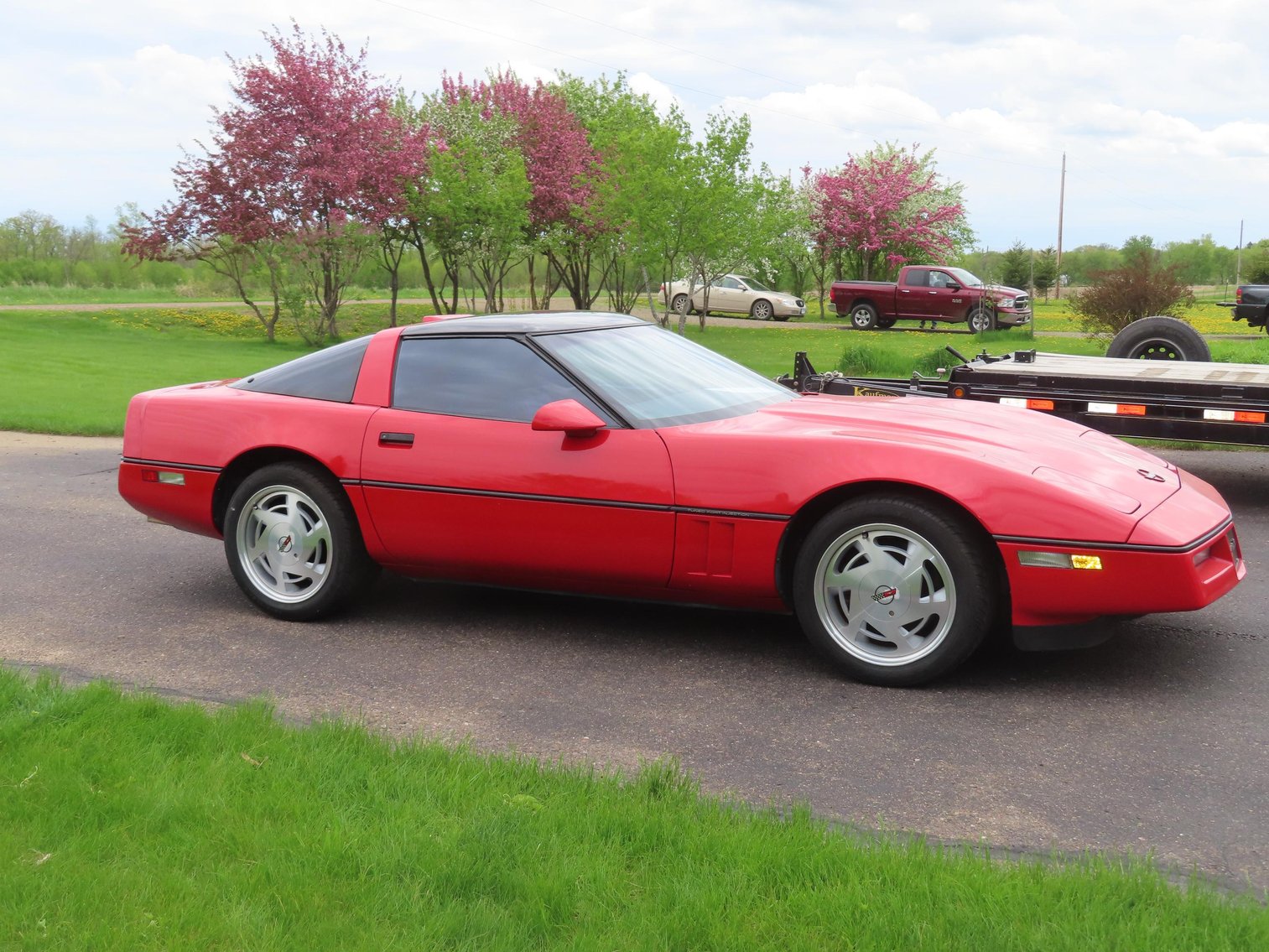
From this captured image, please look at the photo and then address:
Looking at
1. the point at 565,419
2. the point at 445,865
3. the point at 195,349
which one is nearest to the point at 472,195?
the point at 195,349

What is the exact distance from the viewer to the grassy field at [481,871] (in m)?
A: 2.61

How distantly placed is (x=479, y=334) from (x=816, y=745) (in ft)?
7.65

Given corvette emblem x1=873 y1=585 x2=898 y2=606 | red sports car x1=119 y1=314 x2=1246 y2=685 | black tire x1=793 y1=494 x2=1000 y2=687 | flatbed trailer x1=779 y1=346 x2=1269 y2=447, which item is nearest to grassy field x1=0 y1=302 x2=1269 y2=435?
flatbed trailer x1=779 y1=346 x2=1269 y2=447

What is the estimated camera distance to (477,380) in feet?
16.7

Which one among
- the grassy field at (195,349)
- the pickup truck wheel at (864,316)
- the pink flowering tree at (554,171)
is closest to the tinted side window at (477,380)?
the grassy field at (195,349)

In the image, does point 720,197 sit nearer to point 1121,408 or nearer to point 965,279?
point 965,279

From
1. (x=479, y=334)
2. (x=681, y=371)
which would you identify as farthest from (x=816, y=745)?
(x=479, y=334)

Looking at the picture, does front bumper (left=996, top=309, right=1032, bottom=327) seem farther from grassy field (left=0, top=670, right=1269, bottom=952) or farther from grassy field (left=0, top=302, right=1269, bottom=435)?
grassy field (left=0, top=670, right=1269, bottom=952)

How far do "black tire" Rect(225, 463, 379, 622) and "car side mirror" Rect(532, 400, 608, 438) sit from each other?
1087 millimetres

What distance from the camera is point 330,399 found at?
5.34m

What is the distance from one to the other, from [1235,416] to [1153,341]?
3312mm

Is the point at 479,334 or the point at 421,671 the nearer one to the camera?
the point at 421,671

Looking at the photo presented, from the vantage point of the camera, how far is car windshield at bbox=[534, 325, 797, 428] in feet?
16.0

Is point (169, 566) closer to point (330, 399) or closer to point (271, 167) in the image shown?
point (330, 399)
